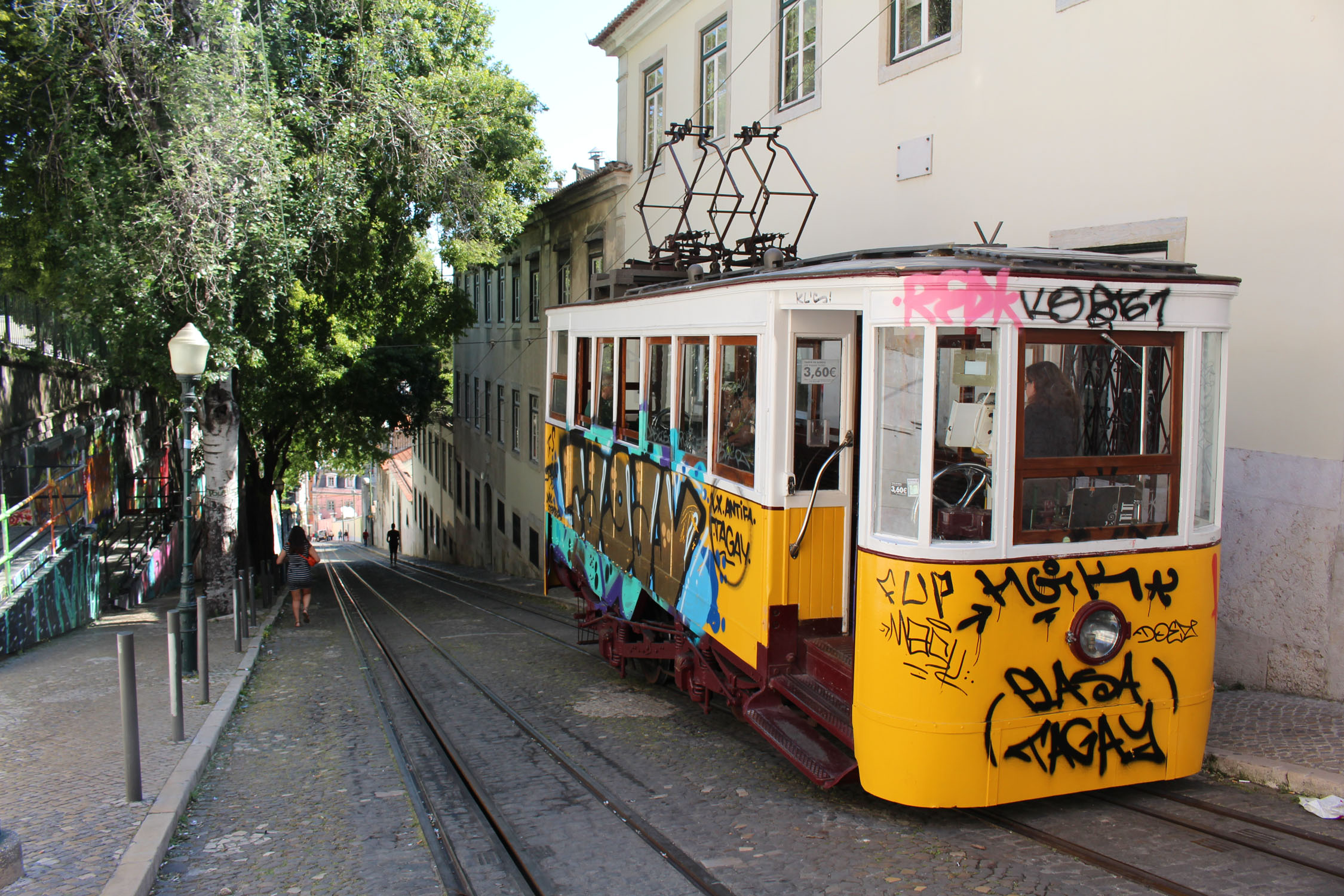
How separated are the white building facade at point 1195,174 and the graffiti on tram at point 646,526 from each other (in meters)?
3.76

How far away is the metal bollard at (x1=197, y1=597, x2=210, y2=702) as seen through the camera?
27.2ft

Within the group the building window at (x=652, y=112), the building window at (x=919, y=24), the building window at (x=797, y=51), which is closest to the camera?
the building window at (x=919, y=24)

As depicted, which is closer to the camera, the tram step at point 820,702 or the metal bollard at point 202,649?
the tram step at point 820,702

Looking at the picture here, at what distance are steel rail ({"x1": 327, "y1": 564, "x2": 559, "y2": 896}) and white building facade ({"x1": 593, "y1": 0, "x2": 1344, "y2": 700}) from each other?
5267 mm

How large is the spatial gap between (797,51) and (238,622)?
9.77 m

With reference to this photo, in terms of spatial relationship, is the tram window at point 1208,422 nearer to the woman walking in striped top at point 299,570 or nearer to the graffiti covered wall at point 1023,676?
the graffiti covered wall at point 1023,676

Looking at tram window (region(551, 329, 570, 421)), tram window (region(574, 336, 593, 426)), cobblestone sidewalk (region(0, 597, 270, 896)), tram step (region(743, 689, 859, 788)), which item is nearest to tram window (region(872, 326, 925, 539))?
tram step (region(743, 689, 859, 788))

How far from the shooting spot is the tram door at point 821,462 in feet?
19.1

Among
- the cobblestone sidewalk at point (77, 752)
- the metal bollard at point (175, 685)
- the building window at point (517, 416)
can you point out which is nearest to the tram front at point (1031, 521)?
the cobblestone sidewalk at point (77, 752)

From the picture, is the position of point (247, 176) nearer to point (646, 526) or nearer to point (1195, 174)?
point (646, 526)

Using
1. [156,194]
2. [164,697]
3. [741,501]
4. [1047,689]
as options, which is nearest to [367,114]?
[156,194]

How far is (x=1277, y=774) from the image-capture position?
5488mm

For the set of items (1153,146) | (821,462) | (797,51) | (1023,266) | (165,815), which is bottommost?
(165,815)

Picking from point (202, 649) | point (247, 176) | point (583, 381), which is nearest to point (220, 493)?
point (247, 176)
